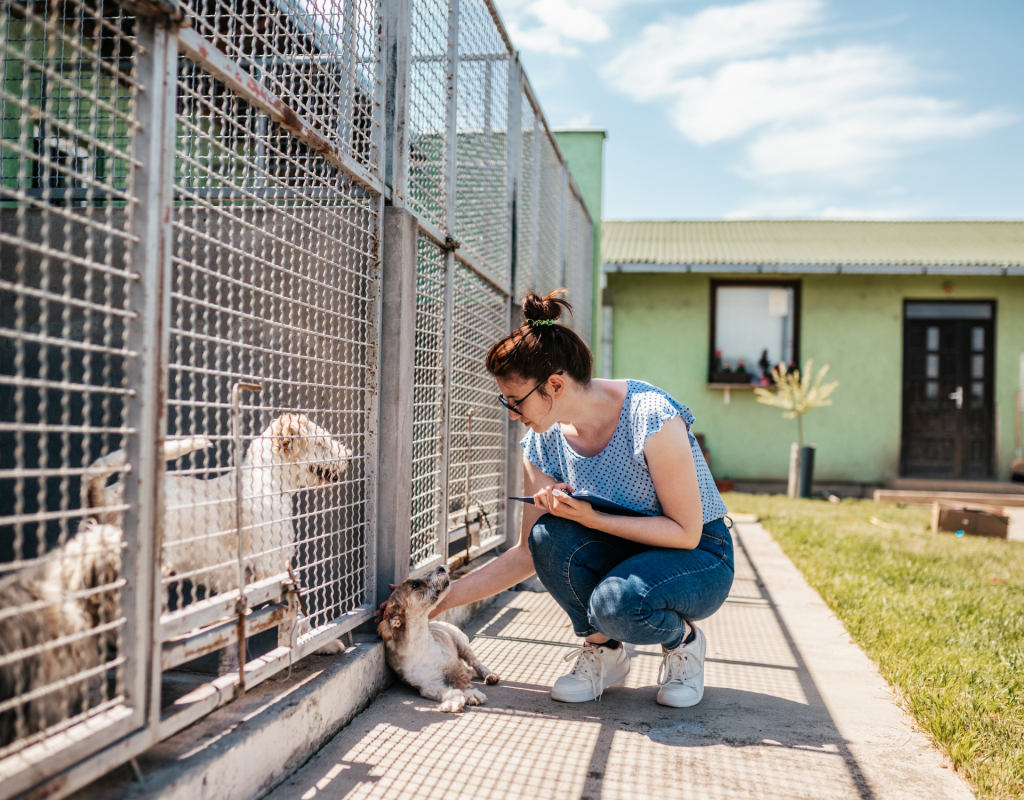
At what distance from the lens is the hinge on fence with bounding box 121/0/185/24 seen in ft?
4.75

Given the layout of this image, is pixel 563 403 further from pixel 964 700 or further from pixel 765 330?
pixel 765 330

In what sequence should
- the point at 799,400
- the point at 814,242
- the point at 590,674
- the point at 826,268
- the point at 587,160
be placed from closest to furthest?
the point at 590,674 < the point at 587,160 < the point at 799,400 < the point at 826,268 < the point at 814,242

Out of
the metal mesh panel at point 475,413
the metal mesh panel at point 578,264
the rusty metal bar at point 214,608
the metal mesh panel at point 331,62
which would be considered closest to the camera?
the rusty metal bar at point 214,608

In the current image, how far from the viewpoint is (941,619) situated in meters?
4.02

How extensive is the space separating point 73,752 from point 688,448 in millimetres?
1909

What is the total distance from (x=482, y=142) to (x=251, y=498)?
2824 millimetres

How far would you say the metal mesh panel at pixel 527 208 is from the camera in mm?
5172

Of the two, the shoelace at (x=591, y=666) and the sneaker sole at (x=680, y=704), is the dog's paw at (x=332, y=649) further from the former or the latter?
the sneaker sole at (x=680, y=704)

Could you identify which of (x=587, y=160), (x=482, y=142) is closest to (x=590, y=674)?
(x=482, y=142)

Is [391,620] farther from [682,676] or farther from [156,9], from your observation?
[156,9]

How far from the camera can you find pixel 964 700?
269cm

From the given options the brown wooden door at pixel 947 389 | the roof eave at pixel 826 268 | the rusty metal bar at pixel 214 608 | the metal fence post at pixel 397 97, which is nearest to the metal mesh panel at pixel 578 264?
the roof eave at pixel 826 268

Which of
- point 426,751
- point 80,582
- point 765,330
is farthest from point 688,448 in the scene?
point 765,330

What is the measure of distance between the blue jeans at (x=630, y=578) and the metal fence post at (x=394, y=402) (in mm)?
507
